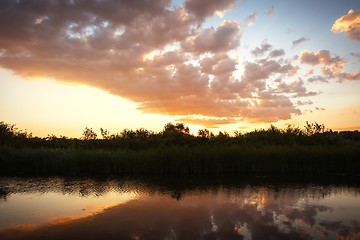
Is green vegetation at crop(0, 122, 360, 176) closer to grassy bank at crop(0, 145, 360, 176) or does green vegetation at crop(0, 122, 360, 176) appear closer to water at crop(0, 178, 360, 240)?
grassy bank at crop(0, 145, 360, 176)

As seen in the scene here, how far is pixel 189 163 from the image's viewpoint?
1688 centimetres

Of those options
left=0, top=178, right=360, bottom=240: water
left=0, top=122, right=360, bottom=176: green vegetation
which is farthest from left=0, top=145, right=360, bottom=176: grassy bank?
left=0, top=178, right=360, bottom=240: water

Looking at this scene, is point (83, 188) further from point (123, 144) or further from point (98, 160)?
point (123, 144)

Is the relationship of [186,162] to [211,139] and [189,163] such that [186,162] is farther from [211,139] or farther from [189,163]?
[211,139]

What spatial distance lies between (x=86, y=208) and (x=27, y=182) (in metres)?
6.36

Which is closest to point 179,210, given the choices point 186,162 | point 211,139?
point 186,162

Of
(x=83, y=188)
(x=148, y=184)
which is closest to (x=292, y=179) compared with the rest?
(x=148, y=184)

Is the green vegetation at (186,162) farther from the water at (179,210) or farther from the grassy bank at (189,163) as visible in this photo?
the water at (179,210)

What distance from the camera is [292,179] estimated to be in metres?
14.6

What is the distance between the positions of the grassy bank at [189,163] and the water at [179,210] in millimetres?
3174

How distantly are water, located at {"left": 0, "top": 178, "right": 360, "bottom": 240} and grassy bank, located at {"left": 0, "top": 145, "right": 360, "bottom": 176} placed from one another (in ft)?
10.4

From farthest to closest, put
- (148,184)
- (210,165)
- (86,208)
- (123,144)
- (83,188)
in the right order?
(123,144) < (210,165) < (148,184) < (83,188) < (86,208)

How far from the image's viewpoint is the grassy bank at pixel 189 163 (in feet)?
55.4

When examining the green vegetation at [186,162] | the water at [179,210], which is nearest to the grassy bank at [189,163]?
the green vegetation at [186,162]
